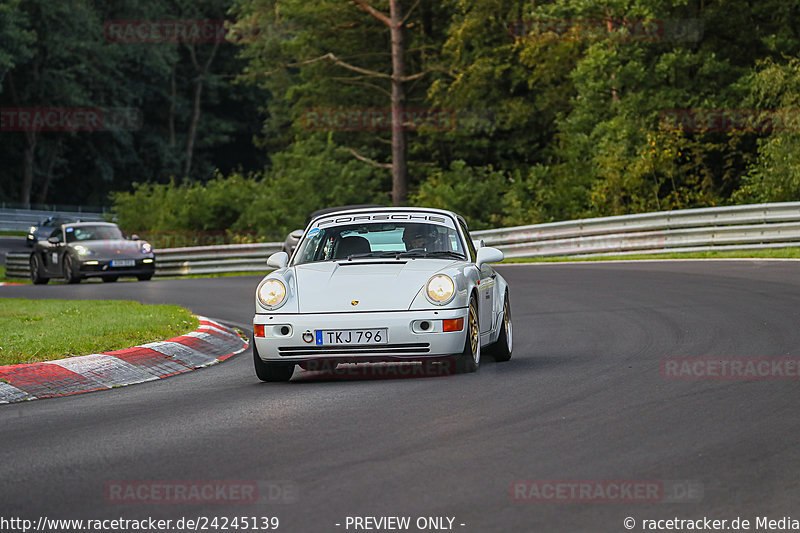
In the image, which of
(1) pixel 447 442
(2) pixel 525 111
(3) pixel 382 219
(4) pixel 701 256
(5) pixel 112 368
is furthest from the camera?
Answer: (2) pixel 525 111

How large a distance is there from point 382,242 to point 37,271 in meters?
21.2

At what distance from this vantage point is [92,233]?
29625 millimetres

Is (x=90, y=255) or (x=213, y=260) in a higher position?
(x=90, y=255)

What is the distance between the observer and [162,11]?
82312 millimetres

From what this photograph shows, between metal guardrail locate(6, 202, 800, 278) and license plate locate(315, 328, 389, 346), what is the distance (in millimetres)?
14644

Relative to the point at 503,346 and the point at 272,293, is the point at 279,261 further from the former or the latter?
the point at 503,346

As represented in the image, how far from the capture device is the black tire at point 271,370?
31.8ft

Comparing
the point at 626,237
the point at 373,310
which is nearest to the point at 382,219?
the point at 373,310

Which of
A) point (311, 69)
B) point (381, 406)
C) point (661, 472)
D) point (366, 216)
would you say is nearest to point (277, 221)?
point (311, 69)

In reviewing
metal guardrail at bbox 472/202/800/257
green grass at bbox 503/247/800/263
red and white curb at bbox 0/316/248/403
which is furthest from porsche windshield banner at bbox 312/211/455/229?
metal guardrail at bbox 472/202/800/257

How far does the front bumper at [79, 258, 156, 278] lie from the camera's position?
28.4 meters

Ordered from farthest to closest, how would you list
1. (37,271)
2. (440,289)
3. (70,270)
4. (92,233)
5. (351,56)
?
1. (351,56)
2. (37,271)
3. (92,233)
4. (70,270)
5. (440,289)

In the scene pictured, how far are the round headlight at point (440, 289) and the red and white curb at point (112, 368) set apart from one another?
2749mm

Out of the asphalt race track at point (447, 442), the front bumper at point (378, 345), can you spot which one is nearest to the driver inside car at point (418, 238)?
the asphalt race track at point (447, 442)
